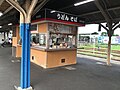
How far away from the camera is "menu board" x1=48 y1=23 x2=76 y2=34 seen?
22.1 feet

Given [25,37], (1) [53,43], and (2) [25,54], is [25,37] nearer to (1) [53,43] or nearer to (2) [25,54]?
(2) [25,54]

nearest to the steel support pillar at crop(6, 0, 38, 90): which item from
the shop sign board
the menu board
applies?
the shop sign board

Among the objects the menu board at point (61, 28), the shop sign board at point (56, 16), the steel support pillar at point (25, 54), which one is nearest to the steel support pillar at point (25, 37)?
the steel support pillar at point (25, 54)

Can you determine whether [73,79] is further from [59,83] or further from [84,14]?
[84,14]

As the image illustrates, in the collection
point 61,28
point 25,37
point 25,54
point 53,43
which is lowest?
point 25,54

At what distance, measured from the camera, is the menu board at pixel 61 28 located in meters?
6.75

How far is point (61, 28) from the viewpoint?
23.6ft

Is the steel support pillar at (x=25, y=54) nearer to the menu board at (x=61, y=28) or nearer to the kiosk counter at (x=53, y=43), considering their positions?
the kiosk counter at (x=53, y=43)

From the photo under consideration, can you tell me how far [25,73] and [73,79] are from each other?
6.37 feet

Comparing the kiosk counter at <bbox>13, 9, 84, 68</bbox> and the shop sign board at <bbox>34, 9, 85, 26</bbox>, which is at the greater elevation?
the shop sign board at <bbox>34, 9, 85, 26</bbox>

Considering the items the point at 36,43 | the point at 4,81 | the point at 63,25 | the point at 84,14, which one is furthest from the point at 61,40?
the point at 4,81

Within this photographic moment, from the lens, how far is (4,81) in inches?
180

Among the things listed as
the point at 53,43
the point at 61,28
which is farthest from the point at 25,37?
the point at 61,28

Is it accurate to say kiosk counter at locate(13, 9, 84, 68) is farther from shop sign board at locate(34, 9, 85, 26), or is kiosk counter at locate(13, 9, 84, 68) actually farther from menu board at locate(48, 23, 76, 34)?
shop sign board at locate(34, 9, 85, 26)
